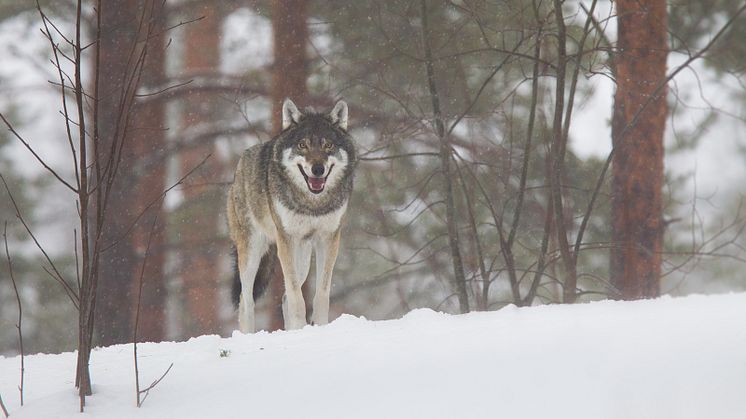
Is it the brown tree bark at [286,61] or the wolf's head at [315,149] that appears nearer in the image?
the wolf's head at [315,149]

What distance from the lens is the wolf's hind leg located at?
716 cm

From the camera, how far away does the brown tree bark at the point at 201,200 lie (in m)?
11.7

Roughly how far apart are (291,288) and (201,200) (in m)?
5.46

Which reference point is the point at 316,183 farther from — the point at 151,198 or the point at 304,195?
the point at 151,198

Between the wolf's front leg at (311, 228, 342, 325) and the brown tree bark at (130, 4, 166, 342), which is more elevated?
the brown tree bark at (130, 4, 166, 342)

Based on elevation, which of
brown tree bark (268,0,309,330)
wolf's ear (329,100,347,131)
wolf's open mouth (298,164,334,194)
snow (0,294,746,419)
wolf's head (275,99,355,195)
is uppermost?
brown tree bark (268,0,309,330)

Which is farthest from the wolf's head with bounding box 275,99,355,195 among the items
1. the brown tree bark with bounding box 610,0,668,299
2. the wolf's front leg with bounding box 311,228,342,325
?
the brown tree bark with bounding box 610,0,668,299

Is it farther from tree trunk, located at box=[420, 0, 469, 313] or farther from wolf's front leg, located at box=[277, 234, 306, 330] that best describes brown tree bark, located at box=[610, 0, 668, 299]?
wolf's front leg, located at box=[277, 234, 306, 330]

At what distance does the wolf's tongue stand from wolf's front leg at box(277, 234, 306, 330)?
0.55m

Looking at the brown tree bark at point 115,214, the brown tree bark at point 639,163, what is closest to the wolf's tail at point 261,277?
the brown tree bark at point 115,214

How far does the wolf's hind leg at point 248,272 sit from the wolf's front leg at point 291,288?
20.6 inches

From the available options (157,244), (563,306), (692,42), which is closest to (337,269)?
(157,244)

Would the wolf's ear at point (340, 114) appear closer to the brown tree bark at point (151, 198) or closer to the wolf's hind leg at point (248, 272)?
the wolf's hind leg at point (248, 272)

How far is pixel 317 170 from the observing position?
641 cm
